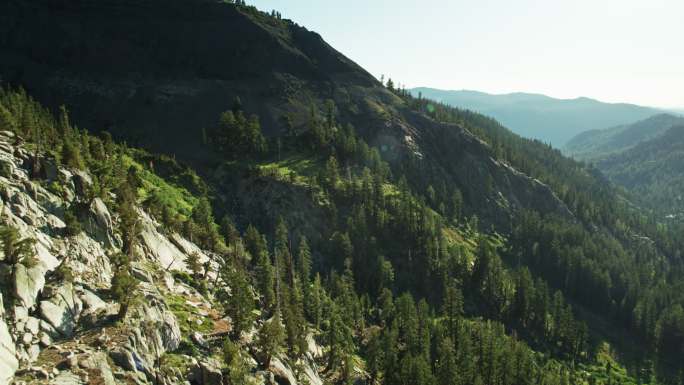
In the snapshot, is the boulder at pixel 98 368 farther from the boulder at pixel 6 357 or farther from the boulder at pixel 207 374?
the boulder at pixel 207 374

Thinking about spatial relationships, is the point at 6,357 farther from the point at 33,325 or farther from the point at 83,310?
the point at 83,310

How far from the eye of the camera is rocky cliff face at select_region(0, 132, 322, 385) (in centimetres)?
3431

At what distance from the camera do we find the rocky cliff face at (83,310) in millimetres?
34312

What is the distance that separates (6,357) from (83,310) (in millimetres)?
9876

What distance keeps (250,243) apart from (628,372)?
13332cm

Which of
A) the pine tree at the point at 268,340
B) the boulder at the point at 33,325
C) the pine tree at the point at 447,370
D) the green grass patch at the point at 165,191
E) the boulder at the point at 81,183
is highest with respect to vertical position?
the boulder at the point at 81,183

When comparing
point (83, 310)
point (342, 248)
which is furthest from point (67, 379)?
point (342, 248)

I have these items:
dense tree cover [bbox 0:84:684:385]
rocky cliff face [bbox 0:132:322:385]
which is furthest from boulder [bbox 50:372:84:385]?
dense tree cover [bbox 0:84:684:385]

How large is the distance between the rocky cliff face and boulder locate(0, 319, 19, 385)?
8cm

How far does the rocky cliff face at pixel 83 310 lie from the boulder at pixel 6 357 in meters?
0.08

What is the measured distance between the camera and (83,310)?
135ft

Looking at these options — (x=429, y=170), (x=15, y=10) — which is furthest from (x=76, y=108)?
(x=429, y=170)

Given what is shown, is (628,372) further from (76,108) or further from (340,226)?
(76,108)

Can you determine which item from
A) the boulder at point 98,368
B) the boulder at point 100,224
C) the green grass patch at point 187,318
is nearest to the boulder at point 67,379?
the boulder at point 98,368
